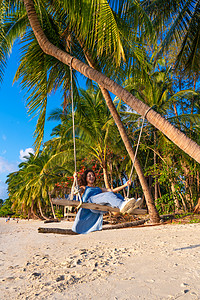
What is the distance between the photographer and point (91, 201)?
394 cm

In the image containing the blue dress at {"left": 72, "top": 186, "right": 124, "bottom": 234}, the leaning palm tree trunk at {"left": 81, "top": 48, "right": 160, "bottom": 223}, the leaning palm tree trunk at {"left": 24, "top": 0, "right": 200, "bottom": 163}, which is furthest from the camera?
the leaning palm tree trunk at {"left": 81, "top": 48, "right": 160, "bottom": 223}

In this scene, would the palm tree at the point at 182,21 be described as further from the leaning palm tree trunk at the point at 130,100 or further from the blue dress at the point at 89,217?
the blue dress at the point at 89,217

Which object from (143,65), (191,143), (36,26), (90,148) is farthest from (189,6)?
Answer: (90,148)

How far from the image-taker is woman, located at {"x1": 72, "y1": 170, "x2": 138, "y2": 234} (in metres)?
3.71

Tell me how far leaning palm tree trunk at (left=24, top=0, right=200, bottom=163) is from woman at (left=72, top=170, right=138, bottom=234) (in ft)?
3.28

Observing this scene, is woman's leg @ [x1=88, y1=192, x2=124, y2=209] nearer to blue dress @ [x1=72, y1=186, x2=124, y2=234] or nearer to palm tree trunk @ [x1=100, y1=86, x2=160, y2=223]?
blue dress @ [x1=72, y1=186, x2=124, y2=234]

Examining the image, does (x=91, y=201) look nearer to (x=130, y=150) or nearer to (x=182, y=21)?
(x=130, y=150)

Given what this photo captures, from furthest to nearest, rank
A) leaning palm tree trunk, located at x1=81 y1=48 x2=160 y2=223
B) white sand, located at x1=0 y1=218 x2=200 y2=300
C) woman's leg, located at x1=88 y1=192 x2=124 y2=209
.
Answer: leaning palm tree trunk, located at x1=81 y1=48 x2=160 y2=223
woman's leg, located at x1=88 y1=192 x2=124 y2=209
white sand, located at x1=0 y1=218 x2=200 y2=300

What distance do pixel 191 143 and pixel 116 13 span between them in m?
2.71

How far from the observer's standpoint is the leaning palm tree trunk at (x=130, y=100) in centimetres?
329

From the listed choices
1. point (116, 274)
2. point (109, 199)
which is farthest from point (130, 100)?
point (116, 274)

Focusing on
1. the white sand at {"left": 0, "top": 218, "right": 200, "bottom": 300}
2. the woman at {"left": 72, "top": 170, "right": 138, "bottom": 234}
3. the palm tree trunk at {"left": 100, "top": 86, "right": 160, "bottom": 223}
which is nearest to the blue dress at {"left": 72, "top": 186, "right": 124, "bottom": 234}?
the woman at {"left": 72, "top": 170, "right": 138, "bottom": 234}

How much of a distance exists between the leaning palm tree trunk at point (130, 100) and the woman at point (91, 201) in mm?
998

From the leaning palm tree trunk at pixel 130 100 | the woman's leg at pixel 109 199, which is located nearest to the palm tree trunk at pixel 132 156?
the leaning palm tree trunk at pixel 130 100
